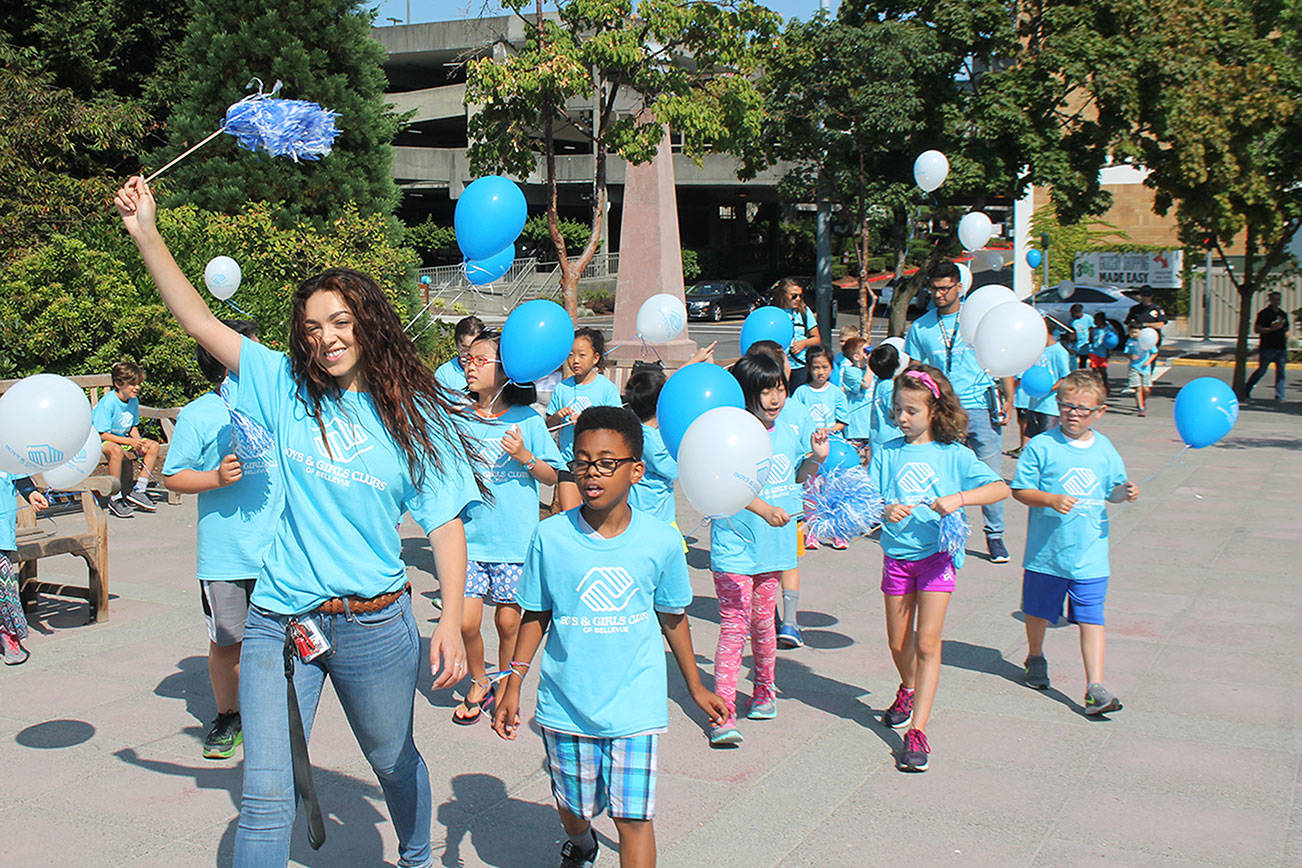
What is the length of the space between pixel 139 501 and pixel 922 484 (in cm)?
806

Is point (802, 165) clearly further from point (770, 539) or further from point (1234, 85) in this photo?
point (770, 539)

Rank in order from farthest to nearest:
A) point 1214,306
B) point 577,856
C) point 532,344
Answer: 1. point 1214,306
2. point 532,344
3. point 577,856

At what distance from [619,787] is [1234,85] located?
54.4 feet

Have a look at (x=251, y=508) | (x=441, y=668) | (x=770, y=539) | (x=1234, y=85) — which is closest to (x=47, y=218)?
(x=251, y=508)

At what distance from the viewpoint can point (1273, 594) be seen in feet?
24.4

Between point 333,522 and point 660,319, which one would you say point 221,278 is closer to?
point 660,319

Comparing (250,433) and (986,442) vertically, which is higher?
(250,433)

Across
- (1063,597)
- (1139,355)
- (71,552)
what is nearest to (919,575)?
(1063,597)

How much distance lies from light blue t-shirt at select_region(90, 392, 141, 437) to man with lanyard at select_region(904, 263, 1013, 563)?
6.97 metres

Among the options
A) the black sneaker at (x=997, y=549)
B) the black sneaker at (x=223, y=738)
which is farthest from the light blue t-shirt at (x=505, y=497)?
the black sneaker at (x=997, y=549)

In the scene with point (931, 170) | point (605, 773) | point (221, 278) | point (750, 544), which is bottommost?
point (605, 773)

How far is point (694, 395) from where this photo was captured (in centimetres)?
501

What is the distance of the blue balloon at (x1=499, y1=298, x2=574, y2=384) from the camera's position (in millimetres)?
5441

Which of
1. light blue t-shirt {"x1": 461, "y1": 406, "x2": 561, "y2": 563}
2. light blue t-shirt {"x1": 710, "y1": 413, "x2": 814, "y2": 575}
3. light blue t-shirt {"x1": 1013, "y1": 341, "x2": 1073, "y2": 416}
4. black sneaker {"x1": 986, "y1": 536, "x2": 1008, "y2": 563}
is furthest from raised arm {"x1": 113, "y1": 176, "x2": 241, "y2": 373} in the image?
light blue t-shirt {"x1": 1013, "y1": 341, "x2": 1073, "y2": 416}
